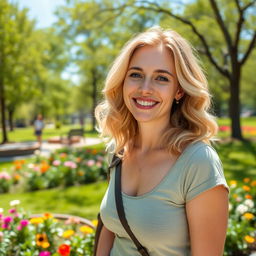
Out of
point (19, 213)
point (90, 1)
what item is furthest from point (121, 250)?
point (90, 1)

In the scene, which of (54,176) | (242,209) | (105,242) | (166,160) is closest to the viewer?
(166,160)

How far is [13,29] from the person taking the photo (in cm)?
1677

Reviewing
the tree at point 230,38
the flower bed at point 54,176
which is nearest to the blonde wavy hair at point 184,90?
the flower bed at point 54,176

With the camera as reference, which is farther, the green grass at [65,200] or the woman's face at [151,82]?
the green grass at [65,200]

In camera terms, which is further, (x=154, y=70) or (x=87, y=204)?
(x=87, y=204)

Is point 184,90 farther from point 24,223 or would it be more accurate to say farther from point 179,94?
point 24,223

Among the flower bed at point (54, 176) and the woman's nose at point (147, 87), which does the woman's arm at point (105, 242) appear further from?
the flower bed at point (54, 176)

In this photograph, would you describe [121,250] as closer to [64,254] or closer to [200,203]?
[200,203]

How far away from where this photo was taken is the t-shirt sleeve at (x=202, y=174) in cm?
158

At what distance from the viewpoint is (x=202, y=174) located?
5.30 feet

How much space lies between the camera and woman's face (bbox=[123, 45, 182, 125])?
1922mm

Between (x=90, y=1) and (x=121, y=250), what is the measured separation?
1419cm

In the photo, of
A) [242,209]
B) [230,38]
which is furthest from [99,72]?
[242,209]

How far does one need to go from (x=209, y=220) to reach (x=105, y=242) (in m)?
0.91
